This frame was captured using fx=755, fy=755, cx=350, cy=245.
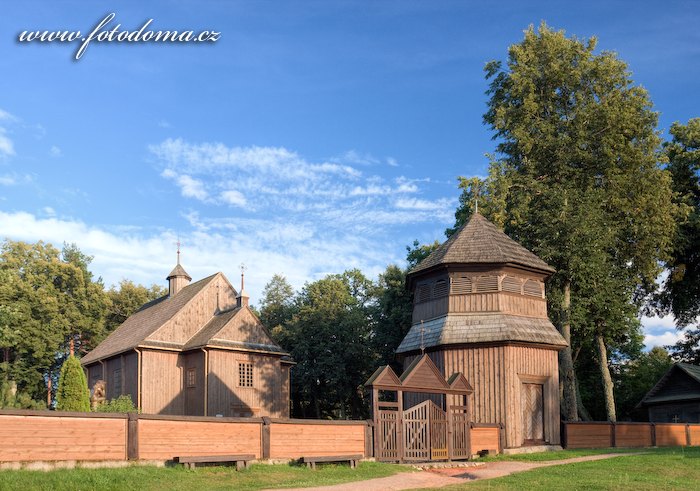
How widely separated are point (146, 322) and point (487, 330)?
66.8ft

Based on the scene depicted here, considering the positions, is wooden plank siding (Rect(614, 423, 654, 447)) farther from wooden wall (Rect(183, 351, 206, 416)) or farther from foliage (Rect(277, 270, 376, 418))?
foliage (Rect(277, 270, 376, 418))

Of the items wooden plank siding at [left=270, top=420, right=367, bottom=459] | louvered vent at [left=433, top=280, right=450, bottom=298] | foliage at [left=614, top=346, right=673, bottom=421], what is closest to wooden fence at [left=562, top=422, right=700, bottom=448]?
louvered vent at [left=433, top=280, right=450, bottom=298]

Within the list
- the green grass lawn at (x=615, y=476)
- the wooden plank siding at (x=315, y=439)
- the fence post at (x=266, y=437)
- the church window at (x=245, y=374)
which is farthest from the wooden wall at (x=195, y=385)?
the green grass lawn at (x=615, y=476)

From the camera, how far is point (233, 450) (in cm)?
2034

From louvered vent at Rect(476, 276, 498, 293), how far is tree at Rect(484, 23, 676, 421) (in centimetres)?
771

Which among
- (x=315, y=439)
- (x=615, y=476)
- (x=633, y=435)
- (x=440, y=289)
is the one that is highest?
(x=440, y=289)

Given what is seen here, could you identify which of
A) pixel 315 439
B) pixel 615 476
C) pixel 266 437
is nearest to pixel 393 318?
pixel 315 439

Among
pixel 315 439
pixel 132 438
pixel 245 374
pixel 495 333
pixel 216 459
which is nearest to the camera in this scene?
pixel 132 438

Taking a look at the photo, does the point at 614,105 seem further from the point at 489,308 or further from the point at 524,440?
the point at 524,440

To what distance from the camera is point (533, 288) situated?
1228 inches

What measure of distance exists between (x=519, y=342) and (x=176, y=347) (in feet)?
55.5

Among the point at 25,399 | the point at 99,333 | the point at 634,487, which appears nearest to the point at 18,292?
the point at 99,333

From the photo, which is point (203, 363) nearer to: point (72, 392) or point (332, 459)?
point (72, 392)

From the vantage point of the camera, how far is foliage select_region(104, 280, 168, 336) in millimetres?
59906
